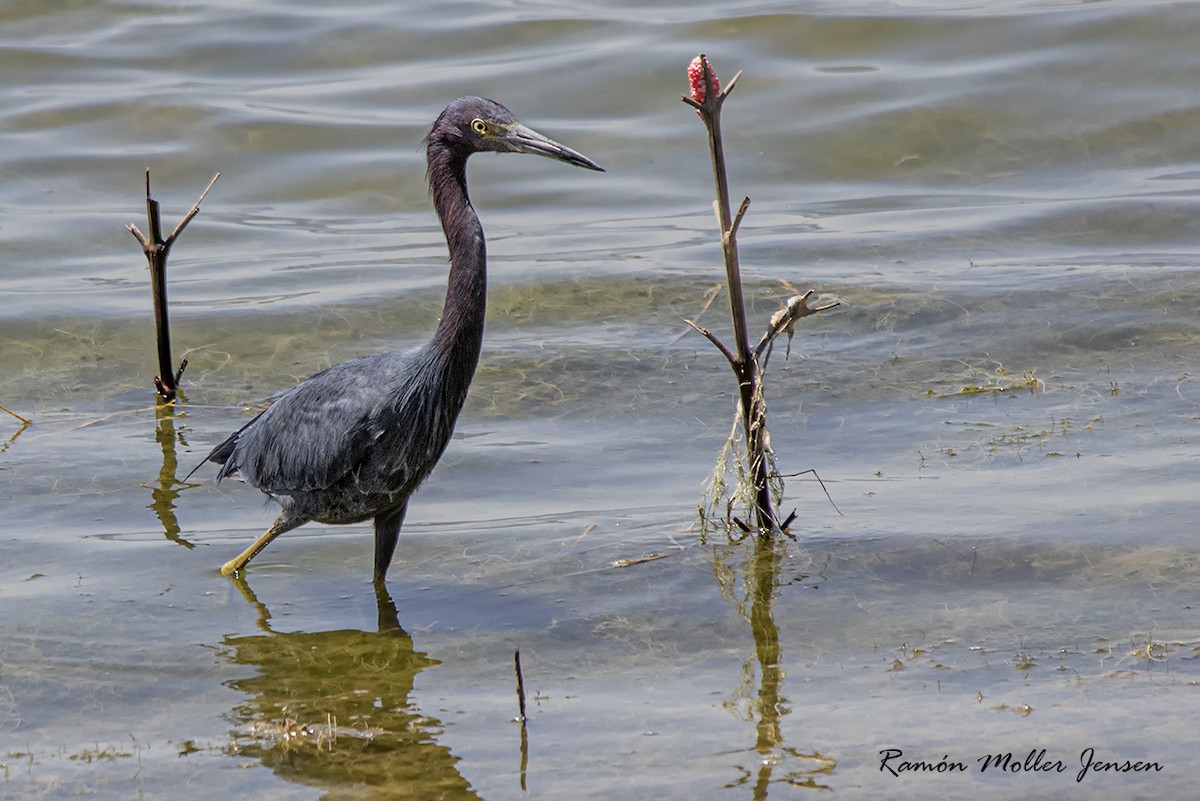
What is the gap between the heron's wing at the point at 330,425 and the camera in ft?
19.0

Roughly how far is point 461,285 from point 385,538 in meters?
1.07

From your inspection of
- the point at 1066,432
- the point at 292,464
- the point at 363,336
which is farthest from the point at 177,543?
the point at 1066,432

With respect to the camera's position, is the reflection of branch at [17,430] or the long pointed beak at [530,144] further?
the reflection of branch at [17,430]

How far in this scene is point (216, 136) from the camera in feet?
44.4

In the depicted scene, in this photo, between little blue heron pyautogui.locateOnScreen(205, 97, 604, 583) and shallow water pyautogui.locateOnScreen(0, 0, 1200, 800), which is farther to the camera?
little blue heron pyautogui.locateOnScreen(205, 97, 604, 583)

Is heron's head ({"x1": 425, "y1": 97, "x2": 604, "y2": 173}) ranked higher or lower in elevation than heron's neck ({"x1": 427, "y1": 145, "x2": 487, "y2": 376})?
higher

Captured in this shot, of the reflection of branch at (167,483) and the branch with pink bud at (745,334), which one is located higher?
the branch with pink bud at (745,334)

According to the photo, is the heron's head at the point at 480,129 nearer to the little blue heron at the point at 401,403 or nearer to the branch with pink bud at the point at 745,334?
the little blue heron at the point at 401,403

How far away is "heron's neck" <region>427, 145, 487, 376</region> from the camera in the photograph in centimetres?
580

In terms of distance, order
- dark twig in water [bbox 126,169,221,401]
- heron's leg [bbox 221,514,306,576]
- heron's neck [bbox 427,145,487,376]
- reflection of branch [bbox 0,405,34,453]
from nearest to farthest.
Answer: heron's neck [bbox 427,145,487,376] < heron's leg [bbox 221,514,306,576] < reflection of branch [bbox 0,405,34,453] < dark twig in water [bbox 126,169,221,401]

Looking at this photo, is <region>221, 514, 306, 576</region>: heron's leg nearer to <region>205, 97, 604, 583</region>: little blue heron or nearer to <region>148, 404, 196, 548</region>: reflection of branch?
<region>205, 97, 604, 583</region>: little blue heron

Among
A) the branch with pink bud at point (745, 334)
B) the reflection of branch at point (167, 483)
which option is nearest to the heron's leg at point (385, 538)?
the reflection of branch at point (167, 483)

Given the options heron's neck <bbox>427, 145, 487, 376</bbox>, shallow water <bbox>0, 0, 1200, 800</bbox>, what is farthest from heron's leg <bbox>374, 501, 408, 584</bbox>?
heron's neck <bbox>427, 145, 487, 376</bbox>

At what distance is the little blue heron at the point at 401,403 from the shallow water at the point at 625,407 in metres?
0.41
